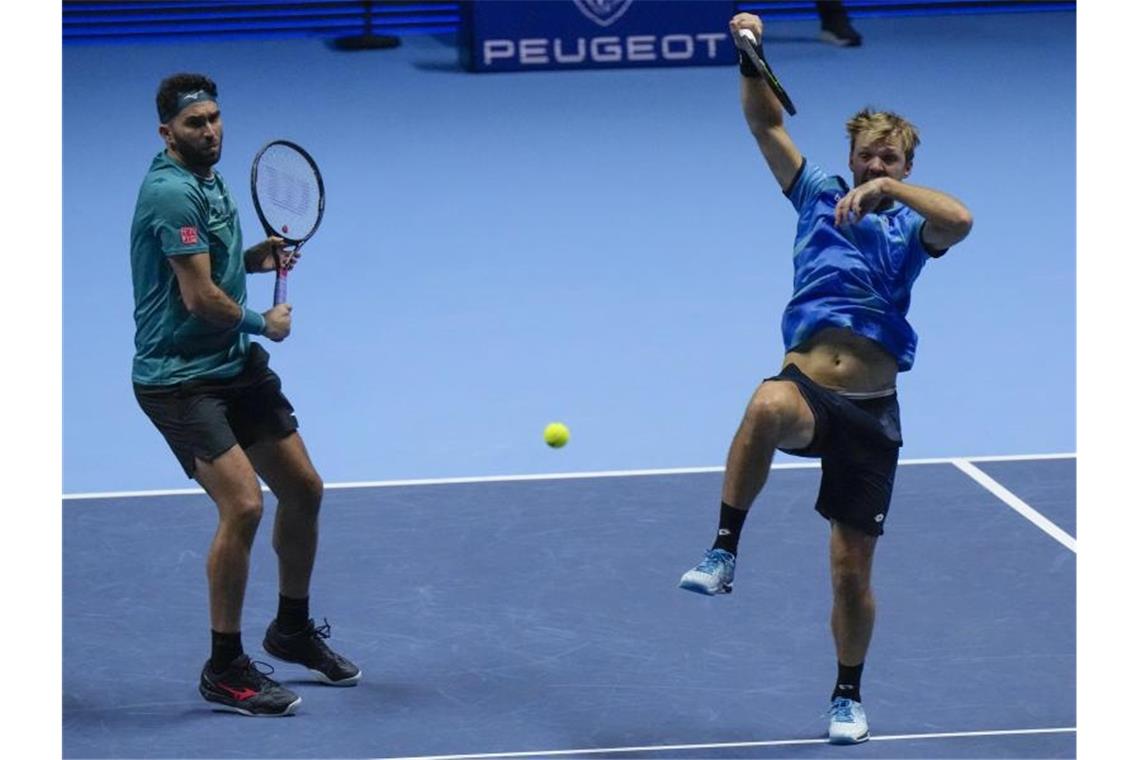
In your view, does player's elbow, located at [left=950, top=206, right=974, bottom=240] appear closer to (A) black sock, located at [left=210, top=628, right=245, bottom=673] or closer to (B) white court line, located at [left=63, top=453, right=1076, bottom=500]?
(A) black sock, located at [left=210, top=628, right=245, bottom=673]

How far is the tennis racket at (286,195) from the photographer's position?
7891 millimetres

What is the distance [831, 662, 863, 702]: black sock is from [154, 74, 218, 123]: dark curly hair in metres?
3.17

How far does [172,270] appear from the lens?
7570mm

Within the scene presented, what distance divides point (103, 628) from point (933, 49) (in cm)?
1332

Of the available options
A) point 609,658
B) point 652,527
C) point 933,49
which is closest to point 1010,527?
point 652,527

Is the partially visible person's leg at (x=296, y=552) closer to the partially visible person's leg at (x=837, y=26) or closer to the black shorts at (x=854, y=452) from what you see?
the black shorts at (x=854, y=452)

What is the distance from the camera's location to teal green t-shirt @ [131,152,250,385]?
7.42 m

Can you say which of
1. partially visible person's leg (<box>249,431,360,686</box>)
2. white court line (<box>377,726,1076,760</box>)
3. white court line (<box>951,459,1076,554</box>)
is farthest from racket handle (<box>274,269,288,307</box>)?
white court line (<box>951,459,1076,554</box>)

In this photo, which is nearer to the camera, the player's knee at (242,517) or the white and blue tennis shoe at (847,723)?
the white and blue tennis shoe at (847,723)

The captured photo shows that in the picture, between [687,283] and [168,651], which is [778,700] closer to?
[168,651]

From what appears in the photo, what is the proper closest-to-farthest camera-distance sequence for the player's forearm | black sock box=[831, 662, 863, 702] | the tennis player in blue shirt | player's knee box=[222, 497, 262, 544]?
1. the player's forearm
2. the tennis player in blue shirt
3. black sock box=[831, 662, 863, 702]
4. player's knee box=[222, 497, 262, 544]

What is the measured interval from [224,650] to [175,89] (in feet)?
7.04

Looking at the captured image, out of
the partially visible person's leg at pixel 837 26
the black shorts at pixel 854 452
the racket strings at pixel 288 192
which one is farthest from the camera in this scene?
the partially visible person's leg at pixel 837 26

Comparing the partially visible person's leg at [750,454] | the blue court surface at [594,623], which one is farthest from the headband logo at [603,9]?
the partially visible person's leg at [750,454]
